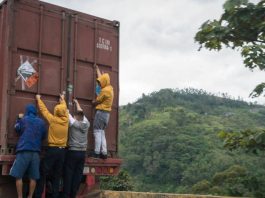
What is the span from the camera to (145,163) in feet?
146

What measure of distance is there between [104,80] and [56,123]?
106 cm

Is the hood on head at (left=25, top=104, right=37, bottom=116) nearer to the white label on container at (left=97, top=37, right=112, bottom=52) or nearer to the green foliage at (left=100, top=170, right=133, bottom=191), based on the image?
the white label on container at (left=97, top=37, right=112, bottom=52)

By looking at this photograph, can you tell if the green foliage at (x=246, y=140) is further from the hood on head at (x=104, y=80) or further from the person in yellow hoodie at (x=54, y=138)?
the person in yellow hoodie at (x=54, y=138)

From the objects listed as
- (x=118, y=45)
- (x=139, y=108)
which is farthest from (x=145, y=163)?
(x=118, y=45)

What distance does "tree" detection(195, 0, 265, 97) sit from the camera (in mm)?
4965

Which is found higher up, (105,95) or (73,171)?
(105,95)

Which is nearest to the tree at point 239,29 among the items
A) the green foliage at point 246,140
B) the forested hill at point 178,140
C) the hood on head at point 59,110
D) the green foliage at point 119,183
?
the green foliage at point 246,140

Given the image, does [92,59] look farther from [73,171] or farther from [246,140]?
[246,140]

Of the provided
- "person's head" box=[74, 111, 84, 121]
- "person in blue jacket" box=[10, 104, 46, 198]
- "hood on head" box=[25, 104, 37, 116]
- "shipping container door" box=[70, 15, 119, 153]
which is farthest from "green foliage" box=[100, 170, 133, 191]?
"hood on head" box=[25, 104, 37, 116]

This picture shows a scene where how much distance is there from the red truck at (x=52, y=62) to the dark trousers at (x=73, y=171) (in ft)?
0.71

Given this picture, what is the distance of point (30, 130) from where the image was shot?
5.77m

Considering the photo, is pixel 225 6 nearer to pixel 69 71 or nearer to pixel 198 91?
pixel 69 71

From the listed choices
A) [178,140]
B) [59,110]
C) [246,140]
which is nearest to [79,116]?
[59,110]

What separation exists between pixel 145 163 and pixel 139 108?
18.4 meters
